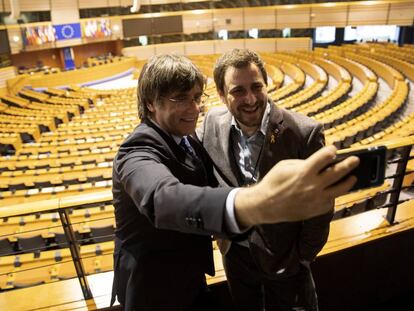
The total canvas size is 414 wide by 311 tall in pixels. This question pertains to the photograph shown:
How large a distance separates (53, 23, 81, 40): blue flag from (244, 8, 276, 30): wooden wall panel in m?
12.2

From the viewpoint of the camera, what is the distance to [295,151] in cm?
168

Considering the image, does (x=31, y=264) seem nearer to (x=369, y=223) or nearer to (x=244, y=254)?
(x=244, y=254)

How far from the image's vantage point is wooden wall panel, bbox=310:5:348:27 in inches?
924

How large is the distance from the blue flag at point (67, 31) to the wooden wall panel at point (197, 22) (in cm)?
784

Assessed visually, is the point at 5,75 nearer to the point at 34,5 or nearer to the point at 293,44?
the point at 34,5

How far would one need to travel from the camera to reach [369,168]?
2.99 feet

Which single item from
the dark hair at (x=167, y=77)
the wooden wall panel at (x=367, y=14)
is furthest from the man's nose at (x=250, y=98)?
the wooden wall panel at (x=367, y=14)

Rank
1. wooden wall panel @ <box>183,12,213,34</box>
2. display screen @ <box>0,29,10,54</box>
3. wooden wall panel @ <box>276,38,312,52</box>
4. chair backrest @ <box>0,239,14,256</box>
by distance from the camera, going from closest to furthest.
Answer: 1. chair backrest @ <box>0,239,14,256</box>
2. display screen @ <box>0,29,10,54</box>
3. wooden wall panel @ <box>276,38,312,52</box>
4. wooden wall panel @ <box>183,12,213,34</box>

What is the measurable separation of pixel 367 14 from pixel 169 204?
25.8 metres

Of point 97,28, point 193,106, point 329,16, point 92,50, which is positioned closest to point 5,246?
point 193,106

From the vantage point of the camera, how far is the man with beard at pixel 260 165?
1.68 m

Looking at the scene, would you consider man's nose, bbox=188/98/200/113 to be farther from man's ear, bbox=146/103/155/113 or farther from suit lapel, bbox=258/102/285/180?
suit lapel, bbox=258/102/285/180

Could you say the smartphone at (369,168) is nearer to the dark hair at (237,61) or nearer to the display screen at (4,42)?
the dark hair at (237,61)

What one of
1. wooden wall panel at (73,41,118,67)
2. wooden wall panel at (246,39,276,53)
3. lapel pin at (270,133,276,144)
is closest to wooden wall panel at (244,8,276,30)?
wooden wall panel at (246,39,276,53)
